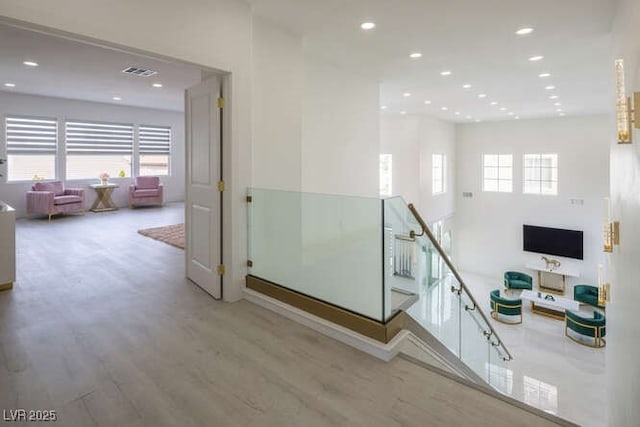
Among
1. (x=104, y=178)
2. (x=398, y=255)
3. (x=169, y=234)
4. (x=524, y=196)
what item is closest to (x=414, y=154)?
(x=524, y=196)

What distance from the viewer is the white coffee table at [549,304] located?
10094 millimetres

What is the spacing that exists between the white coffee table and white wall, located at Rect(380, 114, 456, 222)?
12.1ft

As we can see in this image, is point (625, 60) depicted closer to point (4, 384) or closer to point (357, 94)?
point (357, 94)

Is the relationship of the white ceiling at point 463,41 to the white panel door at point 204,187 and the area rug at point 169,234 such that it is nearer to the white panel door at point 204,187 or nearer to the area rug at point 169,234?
the white panel door at point 204,187

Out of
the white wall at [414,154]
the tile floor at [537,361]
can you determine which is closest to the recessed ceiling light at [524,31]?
the tile floor at [537,361]

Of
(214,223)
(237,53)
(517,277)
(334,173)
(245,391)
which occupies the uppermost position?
(237,53)

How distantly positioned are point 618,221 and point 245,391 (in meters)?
3.44

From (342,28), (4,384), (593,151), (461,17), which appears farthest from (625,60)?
(593,151)

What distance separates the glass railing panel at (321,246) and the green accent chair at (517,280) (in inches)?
420

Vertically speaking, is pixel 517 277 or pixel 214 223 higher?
pixel 214 223

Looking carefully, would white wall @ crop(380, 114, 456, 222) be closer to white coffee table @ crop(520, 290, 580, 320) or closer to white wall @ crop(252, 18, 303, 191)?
white coffee table @ crop(520, 290, 580, 320)

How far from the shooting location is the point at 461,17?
3.91 m

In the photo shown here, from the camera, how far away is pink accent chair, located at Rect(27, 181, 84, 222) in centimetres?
798

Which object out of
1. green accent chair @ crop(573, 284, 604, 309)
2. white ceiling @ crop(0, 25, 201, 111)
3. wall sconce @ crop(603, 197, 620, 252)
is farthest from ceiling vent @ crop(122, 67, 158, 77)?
green accent chair @ crop(573, 284, 604, 309)
